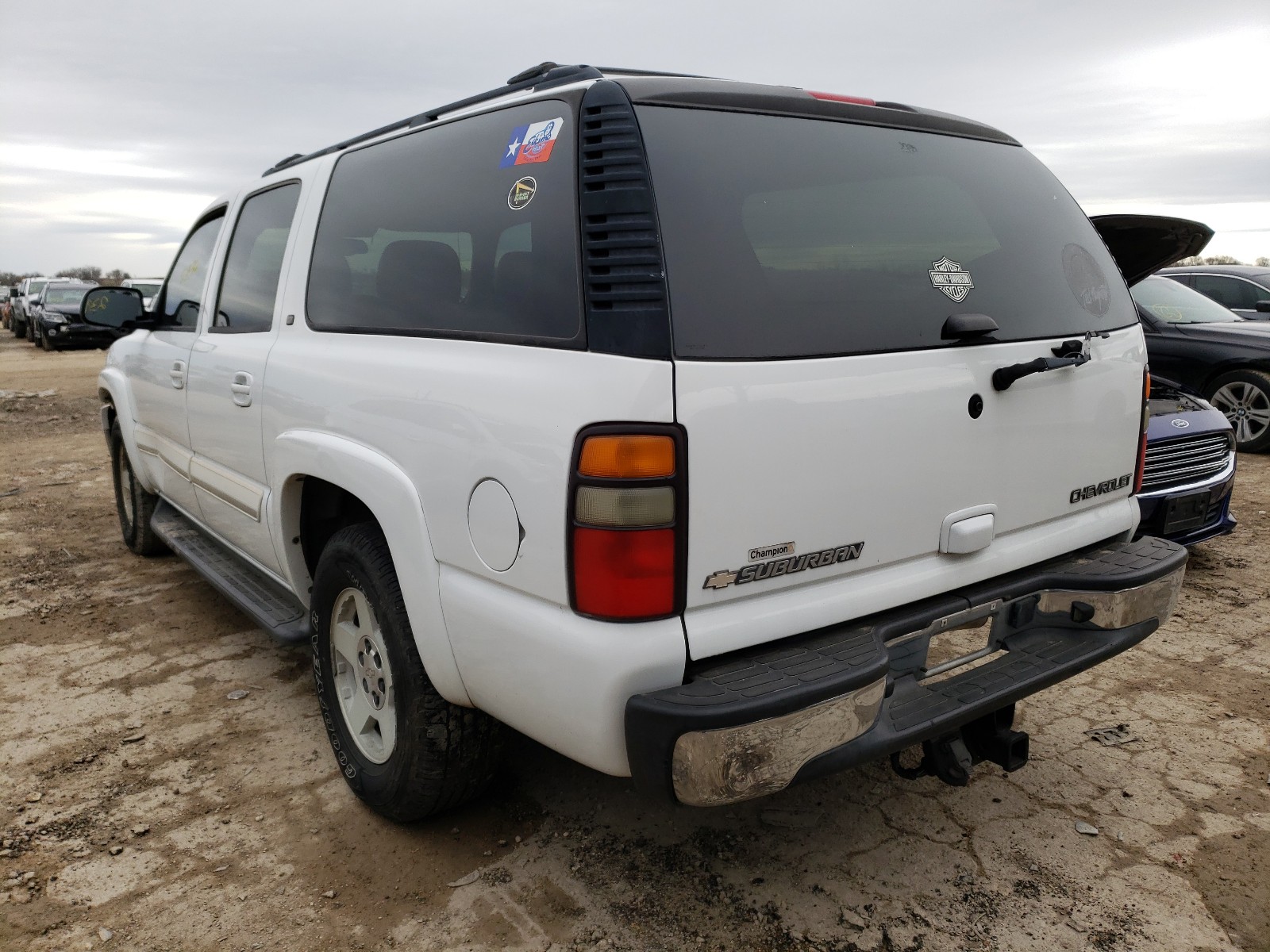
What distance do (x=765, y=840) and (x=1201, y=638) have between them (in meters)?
2.62

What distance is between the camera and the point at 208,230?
4234 mm

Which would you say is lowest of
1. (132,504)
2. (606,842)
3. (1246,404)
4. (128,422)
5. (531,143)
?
(606,842)

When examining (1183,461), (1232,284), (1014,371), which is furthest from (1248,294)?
(1014,371)

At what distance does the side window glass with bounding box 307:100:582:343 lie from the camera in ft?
6.81

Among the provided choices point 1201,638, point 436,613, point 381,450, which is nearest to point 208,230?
point 381,450

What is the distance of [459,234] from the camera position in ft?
7.97

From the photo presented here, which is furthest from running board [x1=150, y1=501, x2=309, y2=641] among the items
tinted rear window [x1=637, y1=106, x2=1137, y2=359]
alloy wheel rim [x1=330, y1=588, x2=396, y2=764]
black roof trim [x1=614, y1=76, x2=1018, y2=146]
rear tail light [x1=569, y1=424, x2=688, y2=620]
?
black roof trim [x1=614, y1=76, x2=1018, y2=146]

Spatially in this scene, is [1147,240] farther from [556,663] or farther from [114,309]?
[114,309]

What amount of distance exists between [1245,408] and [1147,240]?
5493 mm

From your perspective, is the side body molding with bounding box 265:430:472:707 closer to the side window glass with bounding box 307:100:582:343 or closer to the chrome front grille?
the side window glass with bounding box 307:100:582:343

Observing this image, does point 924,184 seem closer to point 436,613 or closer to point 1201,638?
point 436,613

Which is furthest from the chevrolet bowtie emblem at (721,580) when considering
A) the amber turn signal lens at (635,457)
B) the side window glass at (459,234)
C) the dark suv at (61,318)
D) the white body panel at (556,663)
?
the dark suv at (61,318)

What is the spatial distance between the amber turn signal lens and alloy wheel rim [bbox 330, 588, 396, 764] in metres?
1.08

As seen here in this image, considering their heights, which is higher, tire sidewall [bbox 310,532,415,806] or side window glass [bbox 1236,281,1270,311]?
side window glass [bbox 1236,281,1270,311]
